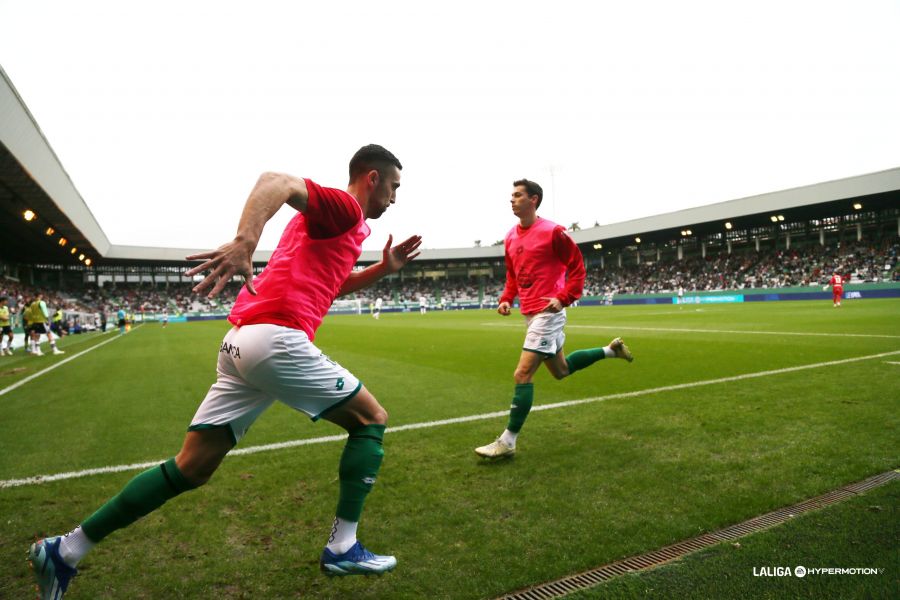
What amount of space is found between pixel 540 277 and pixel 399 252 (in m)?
1.93

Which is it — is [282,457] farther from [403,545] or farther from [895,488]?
[895,488]

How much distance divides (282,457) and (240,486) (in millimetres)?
694

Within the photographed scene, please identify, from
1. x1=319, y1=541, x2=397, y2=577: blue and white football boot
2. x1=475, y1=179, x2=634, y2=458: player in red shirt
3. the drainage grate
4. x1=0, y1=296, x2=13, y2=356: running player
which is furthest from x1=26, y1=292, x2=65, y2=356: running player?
the drainage grate

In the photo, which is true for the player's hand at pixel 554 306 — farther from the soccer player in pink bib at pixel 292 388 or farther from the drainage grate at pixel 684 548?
the soccer player in pink bib at pixel 292 388

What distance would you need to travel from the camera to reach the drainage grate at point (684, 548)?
2.21 meters

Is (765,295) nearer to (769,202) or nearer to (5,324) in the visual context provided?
(769,202)

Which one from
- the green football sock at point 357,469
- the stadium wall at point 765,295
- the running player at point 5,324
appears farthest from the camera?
the stadium wall at point 765,295

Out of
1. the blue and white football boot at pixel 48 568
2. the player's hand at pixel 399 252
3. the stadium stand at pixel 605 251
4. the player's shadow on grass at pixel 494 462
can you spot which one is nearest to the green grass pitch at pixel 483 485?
the player's shadow on grass at pixel 494 462

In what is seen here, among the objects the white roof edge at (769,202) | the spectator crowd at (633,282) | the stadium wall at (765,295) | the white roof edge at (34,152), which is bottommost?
the stadium wall at (765,295)

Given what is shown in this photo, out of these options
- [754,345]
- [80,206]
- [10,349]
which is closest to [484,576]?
[754,345]

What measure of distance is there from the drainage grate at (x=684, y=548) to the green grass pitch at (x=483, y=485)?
0.18 feet

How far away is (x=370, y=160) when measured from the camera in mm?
2635

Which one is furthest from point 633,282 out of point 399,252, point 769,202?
point 399,252

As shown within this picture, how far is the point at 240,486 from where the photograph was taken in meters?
3.69
